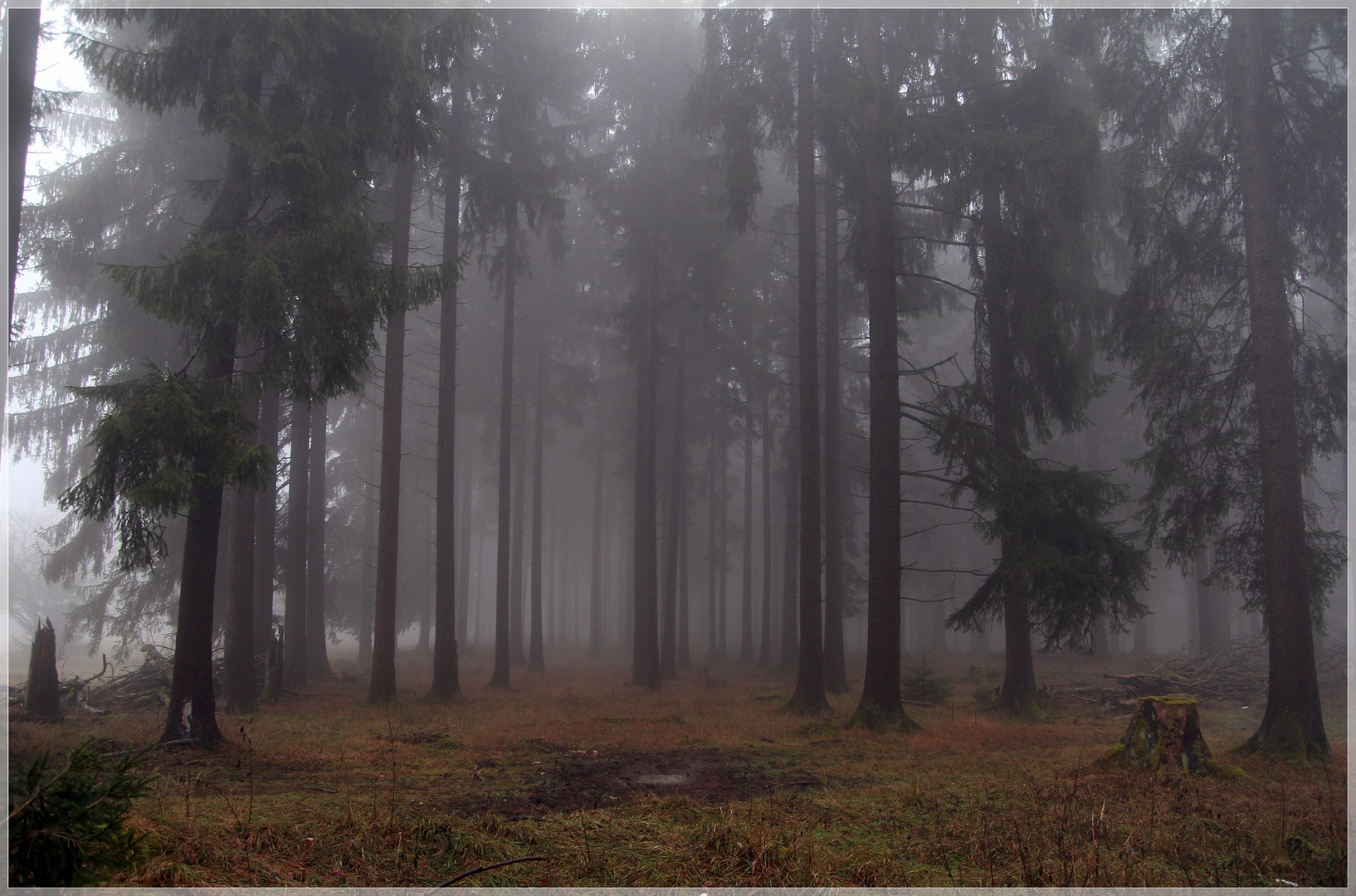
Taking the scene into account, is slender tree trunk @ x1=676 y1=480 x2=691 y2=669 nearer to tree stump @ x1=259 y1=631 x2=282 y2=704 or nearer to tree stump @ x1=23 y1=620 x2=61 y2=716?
tree stump @ x1=259 y1=631 x2=282 y2=704

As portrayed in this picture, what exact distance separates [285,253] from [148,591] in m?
13.3

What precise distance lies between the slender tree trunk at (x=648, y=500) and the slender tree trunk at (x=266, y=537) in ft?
27.0

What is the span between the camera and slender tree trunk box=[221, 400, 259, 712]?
1365cm

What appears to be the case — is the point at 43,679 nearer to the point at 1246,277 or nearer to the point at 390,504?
the point at 390,504

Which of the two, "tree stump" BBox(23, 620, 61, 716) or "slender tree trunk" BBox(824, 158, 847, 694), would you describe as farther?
"slender tree trunk" BBox(824, 158, 847, 694)

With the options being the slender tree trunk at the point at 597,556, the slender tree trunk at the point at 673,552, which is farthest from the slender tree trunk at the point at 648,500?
the slender tree trunk at the point at 597,556

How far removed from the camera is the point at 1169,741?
7.98 m

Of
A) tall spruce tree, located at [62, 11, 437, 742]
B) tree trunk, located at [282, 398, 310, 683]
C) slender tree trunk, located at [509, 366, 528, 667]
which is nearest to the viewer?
tall spruce tree, located at [62, 11, 437, 742]

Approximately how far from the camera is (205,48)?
9.05m

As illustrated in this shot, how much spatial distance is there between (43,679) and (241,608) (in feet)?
9.48

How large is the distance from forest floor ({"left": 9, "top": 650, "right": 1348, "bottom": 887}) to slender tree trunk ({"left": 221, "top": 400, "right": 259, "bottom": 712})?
3.57 feet

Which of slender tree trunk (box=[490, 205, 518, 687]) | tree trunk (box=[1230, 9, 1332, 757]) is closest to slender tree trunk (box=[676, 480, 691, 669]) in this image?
slender tree trunk (box=[490, 205, 518, 687])

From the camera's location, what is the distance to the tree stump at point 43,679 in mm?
11633

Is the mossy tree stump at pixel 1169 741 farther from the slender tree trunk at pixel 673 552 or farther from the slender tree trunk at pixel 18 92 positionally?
the slender tree trunk at pixel 673 552
